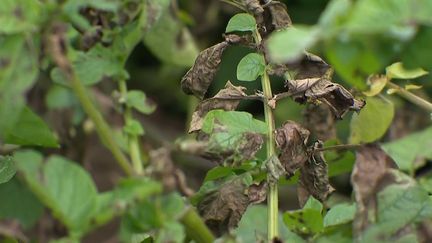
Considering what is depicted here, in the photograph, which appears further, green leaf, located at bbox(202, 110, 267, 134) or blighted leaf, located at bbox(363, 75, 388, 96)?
blighted leaf, located at bbox(363, 75, 388, 96)

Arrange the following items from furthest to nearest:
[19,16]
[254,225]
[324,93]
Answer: [254,225]
[324,93]
[19,16]

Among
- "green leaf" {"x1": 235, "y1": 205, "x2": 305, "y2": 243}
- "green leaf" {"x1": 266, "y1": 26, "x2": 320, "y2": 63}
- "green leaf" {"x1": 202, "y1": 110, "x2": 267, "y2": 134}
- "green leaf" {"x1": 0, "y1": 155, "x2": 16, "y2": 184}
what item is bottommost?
"green leaf" {"x1": 235, "y1": 205, "x2": 305, "y2": 243}

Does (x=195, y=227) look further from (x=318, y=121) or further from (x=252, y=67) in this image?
(x=318, y=121)

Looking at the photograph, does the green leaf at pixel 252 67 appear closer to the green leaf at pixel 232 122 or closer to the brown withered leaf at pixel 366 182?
the green leaf at pixel 232 122

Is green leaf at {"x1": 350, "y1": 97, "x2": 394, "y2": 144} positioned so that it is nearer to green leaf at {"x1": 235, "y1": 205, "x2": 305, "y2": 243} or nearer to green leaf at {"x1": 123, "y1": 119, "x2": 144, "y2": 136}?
green leaf at {"x1": 235, "y1": 205, "x2": 305, "y2": 243}

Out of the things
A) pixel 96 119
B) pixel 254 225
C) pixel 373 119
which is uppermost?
pixel 96 119

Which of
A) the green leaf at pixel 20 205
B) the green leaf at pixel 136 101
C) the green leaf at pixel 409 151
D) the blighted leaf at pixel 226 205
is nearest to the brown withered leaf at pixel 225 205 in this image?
the blighted leaf at pixel 226 205

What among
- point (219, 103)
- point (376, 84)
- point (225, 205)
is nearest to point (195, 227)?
point (225, 205)

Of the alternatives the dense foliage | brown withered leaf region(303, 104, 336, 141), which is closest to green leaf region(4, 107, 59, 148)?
the dense foliage
